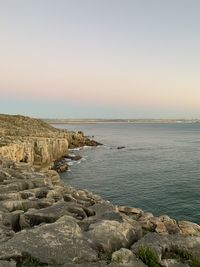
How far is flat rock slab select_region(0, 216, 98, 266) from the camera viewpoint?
9742 millimetres

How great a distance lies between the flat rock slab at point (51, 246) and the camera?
384 inches

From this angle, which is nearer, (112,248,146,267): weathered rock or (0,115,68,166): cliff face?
(112,248,146,267): weathered rock

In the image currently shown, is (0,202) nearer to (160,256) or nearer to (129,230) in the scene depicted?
(129,230)

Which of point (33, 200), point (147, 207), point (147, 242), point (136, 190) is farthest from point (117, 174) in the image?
point (147, 242)

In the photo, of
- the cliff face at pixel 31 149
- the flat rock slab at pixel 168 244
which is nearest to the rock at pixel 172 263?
the flat rock slab at pixel 168 244

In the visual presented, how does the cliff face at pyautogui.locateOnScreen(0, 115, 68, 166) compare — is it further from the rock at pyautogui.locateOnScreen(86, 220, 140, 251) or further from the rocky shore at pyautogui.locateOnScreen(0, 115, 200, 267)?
the rock at pyautogui.locateOnScreen(86, 220, 140, 251)

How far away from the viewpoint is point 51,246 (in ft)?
33.4

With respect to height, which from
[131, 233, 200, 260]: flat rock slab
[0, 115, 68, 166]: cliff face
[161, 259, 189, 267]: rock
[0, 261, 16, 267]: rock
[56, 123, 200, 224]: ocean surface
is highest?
[0, 261, 16, 267]: rock

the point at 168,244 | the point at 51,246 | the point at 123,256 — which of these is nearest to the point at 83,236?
the point at 51,246

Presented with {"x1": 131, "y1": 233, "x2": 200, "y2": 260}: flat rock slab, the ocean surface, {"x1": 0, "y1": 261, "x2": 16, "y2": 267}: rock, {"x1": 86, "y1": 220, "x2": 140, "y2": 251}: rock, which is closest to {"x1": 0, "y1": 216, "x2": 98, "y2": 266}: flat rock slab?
{"x1": 0, "y1": 261, "x2": 16, "y2": 267}: rock

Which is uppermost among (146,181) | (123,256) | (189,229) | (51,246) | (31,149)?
(51,246)

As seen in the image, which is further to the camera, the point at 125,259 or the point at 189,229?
the point at 189,229

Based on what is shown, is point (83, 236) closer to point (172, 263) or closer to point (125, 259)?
point (125, 259)

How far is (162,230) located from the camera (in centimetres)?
1290
